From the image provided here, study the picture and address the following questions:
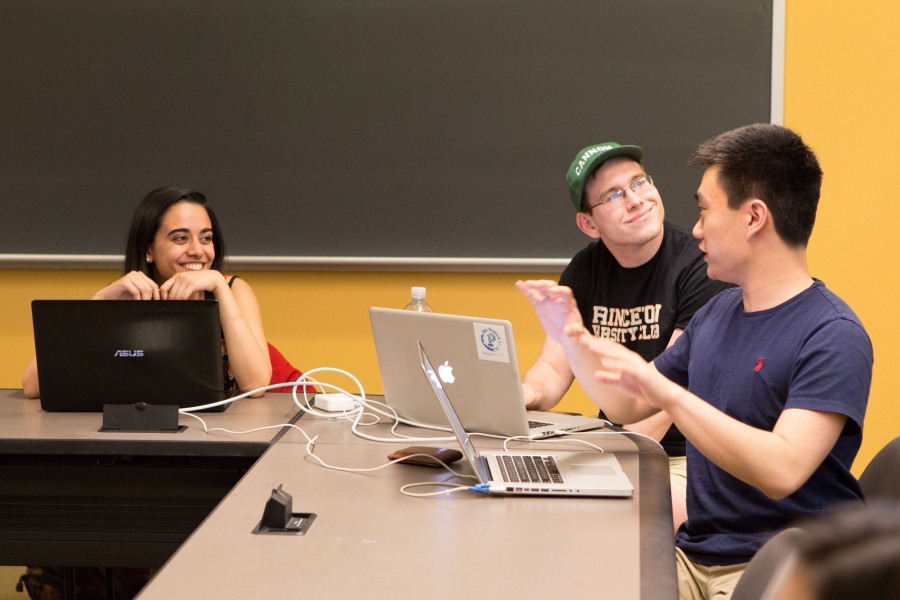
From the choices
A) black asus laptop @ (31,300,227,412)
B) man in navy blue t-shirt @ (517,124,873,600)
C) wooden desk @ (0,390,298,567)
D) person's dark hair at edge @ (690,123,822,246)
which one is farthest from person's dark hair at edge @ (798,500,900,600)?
black asus laptop @ (31,300,227,412)

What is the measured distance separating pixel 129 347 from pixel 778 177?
142cm

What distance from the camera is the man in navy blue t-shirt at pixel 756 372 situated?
5.28 feet

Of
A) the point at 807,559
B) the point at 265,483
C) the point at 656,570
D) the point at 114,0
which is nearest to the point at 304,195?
the point at 114,0

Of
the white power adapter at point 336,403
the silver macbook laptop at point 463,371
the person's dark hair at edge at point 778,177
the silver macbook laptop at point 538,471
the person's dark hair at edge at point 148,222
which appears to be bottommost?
the white power adapter at point 336,403

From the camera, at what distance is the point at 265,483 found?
1.75 meters

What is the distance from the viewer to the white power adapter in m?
2.32

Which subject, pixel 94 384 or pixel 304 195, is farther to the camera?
pixel 304 195

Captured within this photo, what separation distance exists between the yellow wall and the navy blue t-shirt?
5.11ft

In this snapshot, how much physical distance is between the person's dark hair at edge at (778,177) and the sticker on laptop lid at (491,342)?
49 centimetres

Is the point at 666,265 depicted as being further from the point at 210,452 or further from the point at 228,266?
the point at 228,266

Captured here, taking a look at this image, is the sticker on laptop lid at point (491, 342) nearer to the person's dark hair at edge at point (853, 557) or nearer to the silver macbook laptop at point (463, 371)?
the silver macbook laptop at point (463, 371)

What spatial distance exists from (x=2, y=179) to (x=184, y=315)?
1655 millimetres

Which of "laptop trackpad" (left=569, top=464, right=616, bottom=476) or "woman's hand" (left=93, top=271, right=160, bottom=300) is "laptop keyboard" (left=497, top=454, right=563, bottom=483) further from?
"woman's hand" (left=93, top=271, right=160, bottom=300)

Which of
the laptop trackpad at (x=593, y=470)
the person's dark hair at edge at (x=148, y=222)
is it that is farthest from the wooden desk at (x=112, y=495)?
the person's dark hair at edge at (x=148, y=222)
